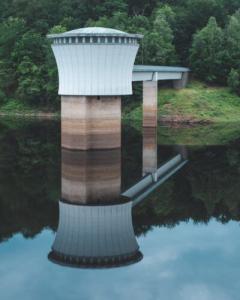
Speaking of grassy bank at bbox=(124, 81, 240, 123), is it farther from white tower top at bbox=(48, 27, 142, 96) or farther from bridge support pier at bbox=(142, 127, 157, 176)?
white tower top at bbox=(48, 27, 142, 96)

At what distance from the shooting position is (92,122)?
1344 inches

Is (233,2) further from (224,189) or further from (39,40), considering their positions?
(224,189)

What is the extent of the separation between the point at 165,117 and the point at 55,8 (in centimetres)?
2584

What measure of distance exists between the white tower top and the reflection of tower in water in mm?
4963

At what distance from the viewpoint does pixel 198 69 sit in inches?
2216

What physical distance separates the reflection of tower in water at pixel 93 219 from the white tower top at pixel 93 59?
4.96 meters

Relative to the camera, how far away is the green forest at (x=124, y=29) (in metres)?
55.9

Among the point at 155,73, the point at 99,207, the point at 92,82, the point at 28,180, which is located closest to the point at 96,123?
the point at 92,82

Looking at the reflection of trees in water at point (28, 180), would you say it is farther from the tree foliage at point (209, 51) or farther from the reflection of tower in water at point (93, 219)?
the tree foliage at point (209, 51)

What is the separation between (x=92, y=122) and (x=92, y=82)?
2348 millimetres

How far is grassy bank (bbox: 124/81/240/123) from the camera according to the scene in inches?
2012

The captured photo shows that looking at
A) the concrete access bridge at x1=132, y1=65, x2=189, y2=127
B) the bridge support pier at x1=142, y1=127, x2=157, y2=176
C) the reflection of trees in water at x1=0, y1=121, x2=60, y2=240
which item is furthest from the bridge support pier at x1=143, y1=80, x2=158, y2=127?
the reflection of trees in water at x1=0, y1=121, x2=60, y2=240

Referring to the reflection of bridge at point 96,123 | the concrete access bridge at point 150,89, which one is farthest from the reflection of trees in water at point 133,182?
the concrete access bridge at point 150,89

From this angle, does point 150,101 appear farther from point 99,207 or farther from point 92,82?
point 99,207
